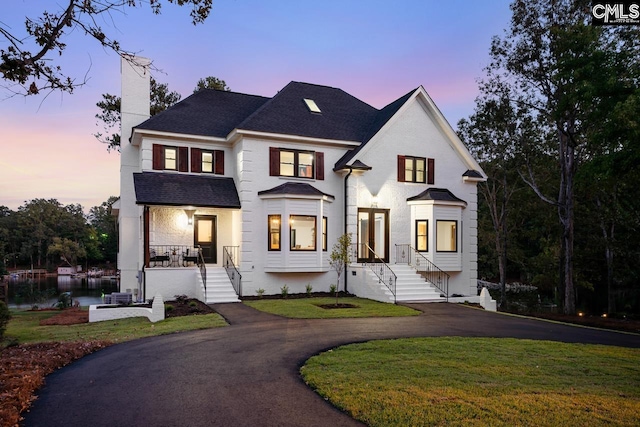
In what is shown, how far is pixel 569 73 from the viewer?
53.0ft

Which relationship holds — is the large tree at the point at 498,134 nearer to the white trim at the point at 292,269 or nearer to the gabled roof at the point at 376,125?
the gabled roof at the point at 376,125

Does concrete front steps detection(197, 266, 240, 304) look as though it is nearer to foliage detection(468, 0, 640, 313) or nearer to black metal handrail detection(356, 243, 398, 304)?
black metal handrail detection(356, 243, 398, 304)

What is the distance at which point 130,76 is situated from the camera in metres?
21.1

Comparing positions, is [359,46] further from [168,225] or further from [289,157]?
[168,225]

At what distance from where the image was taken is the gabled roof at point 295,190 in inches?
738

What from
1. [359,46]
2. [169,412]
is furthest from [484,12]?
[169,412]

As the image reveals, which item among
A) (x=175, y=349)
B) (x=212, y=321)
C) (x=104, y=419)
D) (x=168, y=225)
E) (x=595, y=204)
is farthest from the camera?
(x=595, y=204)

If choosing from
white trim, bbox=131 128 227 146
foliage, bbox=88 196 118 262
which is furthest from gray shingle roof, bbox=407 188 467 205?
foliage, bbox=88 196 118 262

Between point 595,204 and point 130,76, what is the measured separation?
27184 millimetres

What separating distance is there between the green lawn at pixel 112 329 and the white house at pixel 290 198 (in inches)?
146

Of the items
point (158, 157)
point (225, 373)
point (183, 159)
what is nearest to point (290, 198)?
point (183, 159)

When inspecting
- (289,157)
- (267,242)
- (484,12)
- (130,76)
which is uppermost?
(484,12)

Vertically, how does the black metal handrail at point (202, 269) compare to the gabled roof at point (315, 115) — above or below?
below

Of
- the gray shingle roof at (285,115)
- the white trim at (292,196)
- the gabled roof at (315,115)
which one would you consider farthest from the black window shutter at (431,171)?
the white trim at (292,196)
